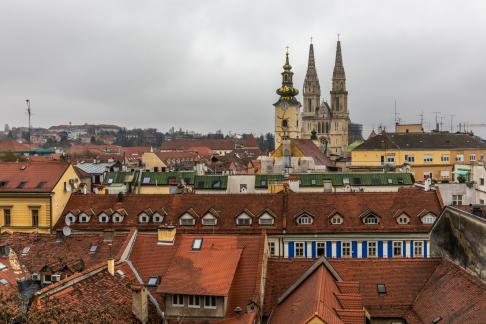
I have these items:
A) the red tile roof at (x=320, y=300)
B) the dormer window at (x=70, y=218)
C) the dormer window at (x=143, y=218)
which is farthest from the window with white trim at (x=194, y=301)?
the dormer window at (x=70, y=218)

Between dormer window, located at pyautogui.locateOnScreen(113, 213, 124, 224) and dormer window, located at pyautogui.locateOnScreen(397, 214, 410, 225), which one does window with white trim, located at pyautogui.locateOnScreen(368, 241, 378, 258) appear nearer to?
dormer window, located at pyautogui.locateOnScreen(397, 214, 410, 225)

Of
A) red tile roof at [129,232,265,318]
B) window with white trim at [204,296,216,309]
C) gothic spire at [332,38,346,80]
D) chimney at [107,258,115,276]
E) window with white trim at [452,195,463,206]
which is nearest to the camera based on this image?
window with white trim at [204,296,216,309]

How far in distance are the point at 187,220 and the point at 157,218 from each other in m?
2.58

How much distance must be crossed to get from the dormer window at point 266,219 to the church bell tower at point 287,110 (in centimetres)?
6382

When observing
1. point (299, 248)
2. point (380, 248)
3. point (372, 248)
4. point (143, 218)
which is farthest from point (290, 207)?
point (143, 218)

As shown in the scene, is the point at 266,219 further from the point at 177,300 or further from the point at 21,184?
the point at 21,184

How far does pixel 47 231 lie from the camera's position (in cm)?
4681

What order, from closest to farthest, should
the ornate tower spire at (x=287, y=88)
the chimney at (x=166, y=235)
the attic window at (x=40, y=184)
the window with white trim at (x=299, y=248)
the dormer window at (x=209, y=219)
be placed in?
1. the chimney at (x=166, y=235)
2. the window with white trim at (x=299, y=248)
3. the dormer window at (x=209, y=219)
4. the attic window at (x=40, y=184)
5. the ornate tower spire at (x=287, y=88)

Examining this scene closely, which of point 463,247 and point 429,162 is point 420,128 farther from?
point 463,247

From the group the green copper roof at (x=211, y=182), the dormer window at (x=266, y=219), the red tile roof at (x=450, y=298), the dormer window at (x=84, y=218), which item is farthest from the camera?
the green copper roof at (x=211, y=182)

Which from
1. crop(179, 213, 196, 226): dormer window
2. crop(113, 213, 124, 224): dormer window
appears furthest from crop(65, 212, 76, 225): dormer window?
crop(179, 213, 196, 226): dormer window

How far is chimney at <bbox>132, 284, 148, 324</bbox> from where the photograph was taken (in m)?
24.1

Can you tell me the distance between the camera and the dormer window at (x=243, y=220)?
45.4 metres

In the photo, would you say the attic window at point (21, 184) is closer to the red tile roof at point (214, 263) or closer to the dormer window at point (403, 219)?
the red tile roof at point (214, 263)
